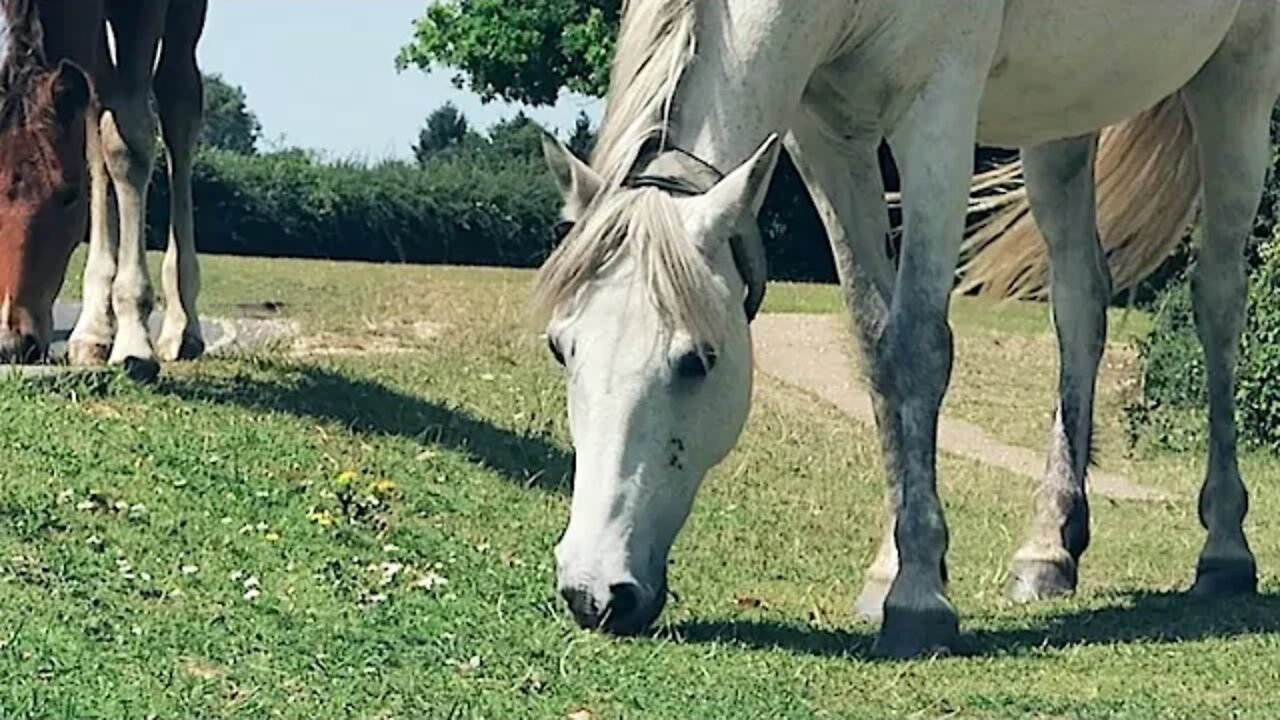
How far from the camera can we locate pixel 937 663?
223 inches

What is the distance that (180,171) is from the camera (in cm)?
1101

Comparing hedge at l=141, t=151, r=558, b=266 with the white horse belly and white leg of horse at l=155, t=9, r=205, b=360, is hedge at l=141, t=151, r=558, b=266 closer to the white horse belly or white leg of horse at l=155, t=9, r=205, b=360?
white leg of horse at l=155, t=9, r=205, b=360

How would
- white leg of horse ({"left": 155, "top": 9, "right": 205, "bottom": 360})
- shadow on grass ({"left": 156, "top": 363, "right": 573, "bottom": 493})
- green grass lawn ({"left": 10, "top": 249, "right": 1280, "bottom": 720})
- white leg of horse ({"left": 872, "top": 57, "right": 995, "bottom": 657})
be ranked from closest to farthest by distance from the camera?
green grass lawn ({"left": 10, "top": 249, "right": 1280, "bottom": 720})
white leg of horse ({"left": 872, "top": 57, "right": 995, "bottom": 657})
shadow on grass ({"left": 156, "top": 363, "right": 573, "bottom": 493})
white leg of horse ({"left": 155, "top": 9, "right": 205, "bottom": 360})

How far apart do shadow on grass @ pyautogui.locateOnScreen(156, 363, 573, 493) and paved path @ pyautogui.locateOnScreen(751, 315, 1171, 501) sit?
192 cm

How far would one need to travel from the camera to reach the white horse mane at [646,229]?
531 centimetres

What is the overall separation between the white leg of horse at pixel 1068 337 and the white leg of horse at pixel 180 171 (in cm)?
443

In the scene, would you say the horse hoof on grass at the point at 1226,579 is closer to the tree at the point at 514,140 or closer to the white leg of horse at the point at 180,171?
the white leg of horse at the point at 180,171

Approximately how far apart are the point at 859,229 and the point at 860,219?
0.11 ft

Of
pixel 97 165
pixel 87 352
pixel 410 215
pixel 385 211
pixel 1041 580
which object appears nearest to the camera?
Answer: pixel 1041 580

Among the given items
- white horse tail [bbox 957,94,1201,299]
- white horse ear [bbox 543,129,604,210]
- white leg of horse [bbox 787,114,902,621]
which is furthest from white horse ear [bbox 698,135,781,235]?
white horse tail [bbox 957,94,1201,299]

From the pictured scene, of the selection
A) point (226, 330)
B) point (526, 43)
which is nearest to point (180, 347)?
point (226, 330)

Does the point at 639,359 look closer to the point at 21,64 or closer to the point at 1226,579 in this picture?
the point at 1226,579

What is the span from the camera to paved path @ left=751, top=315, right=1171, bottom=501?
12.5 m

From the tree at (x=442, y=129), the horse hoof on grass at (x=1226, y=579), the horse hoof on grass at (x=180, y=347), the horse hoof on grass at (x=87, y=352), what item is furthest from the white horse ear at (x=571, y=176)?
the tree at (x=442, y=129)
